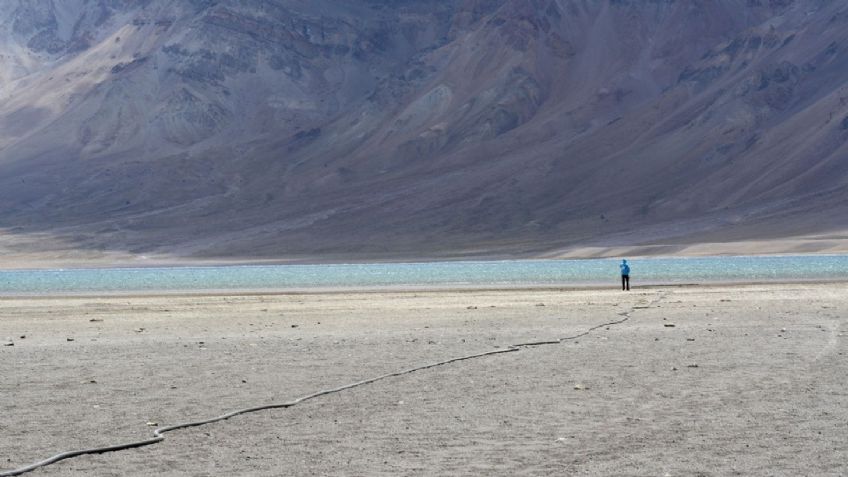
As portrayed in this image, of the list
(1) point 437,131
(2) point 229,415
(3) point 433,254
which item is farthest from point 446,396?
(1) point 437,131

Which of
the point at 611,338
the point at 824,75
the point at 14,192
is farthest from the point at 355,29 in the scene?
the point at 611,338

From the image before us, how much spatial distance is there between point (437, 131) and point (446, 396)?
14313cm

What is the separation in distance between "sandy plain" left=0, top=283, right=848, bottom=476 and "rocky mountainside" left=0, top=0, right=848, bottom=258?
8214 cm

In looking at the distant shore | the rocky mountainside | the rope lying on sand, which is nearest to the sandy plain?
the rope lying on sand

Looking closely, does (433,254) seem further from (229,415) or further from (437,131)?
(229,415)

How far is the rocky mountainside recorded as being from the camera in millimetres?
121125

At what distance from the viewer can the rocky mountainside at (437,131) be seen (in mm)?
121125

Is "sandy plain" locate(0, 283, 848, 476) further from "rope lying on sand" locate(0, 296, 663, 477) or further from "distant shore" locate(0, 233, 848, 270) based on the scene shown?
"distant shore" locate(0, 233, 848, 270)

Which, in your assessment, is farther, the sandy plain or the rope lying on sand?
the sandy plain

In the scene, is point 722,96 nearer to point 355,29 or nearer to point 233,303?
point 355,29

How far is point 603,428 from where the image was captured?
11.5 meters

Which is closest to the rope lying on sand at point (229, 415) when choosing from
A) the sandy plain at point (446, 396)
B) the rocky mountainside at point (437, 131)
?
the sandy plain at point (446, 396)

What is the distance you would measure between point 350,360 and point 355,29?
181m

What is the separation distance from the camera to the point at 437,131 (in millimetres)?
156000
